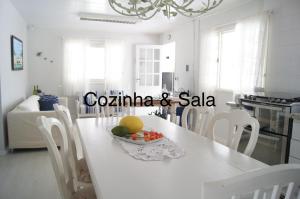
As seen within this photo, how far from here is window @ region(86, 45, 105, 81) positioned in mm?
6469

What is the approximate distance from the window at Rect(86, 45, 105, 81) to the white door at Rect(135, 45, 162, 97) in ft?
3.18

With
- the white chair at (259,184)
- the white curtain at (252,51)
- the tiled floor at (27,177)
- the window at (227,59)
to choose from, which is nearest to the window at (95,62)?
the tiled floor at (27,177)

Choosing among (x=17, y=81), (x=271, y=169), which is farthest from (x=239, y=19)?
(x=17, y=81)

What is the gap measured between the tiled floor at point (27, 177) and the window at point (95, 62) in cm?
321

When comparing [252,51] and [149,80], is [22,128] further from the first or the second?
[149,80]

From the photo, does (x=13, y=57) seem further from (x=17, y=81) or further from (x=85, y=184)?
(x=85, y=184)

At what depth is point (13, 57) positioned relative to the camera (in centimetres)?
410

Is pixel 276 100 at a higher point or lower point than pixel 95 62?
lower

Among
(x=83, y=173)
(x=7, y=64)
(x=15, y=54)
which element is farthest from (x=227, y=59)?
(x=15, y=54)

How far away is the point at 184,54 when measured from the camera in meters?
5.39

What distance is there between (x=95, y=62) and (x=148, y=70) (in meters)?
1.48

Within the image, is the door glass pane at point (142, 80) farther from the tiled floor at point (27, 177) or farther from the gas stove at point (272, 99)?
the gas stove at point (272, 99)

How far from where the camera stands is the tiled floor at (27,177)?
2.46 metres

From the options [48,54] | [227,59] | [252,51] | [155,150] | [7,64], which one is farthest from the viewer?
[48,54]
